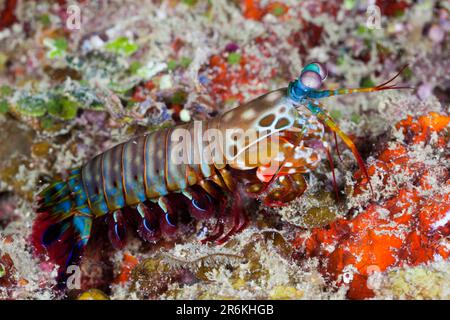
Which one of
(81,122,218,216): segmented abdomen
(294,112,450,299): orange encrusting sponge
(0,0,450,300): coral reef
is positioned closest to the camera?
(294,112,450,299): orange encrusting sponge

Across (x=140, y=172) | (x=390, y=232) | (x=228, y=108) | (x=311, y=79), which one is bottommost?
(x=390, y=232)

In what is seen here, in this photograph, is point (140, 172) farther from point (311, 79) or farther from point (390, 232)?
point (390, 232)

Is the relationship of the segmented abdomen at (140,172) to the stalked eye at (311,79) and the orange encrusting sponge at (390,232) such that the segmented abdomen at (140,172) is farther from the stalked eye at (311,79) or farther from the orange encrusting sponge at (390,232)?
the orange encrusting sponge at (390,232)

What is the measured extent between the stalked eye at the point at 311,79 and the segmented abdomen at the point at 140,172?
0.98 metres

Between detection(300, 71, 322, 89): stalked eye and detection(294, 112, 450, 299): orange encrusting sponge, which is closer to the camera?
detection(294, 112, 450, 299): orange encrusting sponge

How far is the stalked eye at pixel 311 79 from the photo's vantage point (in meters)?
3.02

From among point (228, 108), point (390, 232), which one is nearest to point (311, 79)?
point (390, 232)

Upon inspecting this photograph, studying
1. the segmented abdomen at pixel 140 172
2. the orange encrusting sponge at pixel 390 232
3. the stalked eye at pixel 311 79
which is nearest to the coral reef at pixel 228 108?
the orange encrusting sponge at pixel 390 232

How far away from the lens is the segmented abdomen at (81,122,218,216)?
11.7 feet

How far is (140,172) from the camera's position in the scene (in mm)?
3654

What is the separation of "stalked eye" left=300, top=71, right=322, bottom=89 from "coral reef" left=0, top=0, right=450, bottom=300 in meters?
0.72

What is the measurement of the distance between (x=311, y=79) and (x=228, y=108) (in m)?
1.63

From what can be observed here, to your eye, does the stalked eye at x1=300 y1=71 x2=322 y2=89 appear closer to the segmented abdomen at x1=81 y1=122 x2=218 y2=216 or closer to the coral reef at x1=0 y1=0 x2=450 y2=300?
the coral reef at x1=0 y1=0 x2=450 y2=300

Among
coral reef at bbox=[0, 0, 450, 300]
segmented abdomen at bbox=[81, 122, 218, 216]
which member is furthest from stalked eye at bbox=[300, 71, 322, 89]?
segmented abdomen at bbox=[81, 122, 218, 216]
